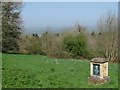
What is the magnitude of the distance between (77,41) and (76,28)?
2.76m

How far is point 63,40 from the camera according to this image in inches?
657

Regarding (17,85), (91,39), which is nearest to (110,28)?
(91,39)

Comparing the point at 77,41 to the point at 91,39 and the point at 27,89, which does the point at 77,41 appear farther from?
the point at 27,89

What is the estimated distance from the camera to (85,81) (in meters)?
7.94

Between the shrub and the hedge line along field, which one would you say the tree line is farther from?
the hedge line along field

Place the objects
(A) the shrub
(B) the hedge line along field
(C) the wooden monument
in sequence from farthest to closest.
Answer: (A) the shrub → (C) the wooden monument → (B) the hedge line along field

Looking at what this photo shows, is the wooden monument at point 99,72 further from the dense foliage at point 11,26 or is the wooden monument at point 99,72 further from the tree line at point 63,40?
the dense foliage at point 11,26

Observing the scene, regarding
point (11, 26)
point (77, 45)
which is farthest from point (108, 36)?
point (11, 26)

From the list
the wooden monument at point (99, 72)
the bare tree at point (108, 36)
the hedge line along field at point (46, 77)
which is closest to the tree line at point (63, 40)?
the bare tree at point (108, 36)

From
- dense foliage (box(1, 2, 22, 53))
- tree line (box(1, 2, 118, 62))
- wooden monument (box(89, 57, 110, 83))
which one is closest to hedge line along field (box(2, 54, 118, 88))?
wooden monument (box(89, 57, 110, 83))

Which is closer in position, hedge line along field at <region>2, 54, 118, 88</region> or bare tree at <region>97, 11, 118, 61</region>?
hedge line along field at <region>2, 54, 118, 88</region>

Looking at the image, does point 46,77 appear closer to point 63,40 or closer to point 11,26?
point 63,40

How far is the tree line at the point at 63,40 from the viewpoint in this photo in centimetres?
1584

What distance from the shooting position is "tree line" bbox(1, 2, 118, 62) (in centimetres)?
1584
